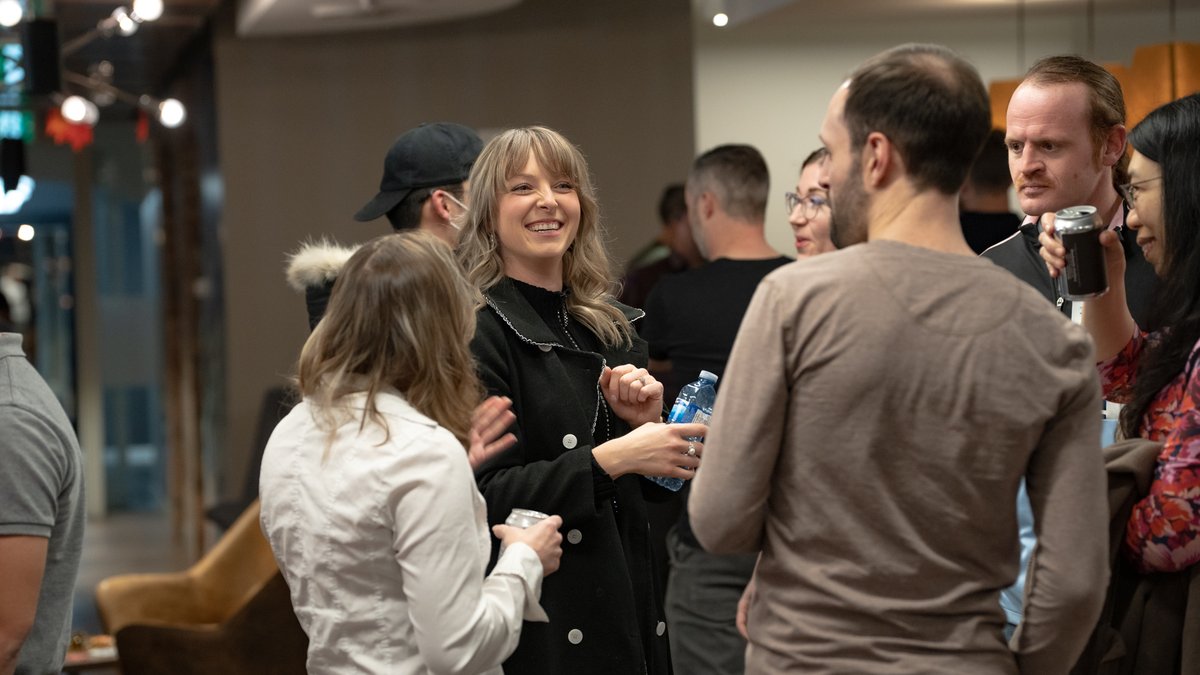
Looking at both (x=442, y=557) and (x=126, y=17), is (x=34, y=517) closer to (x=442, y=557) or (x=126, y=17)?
(x=442, y=557)

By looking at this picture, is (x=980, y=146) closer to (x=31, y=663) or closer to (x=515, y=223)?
(x=515, y=223)

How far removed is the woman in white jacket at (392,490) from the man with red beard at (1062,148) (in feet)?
3.99

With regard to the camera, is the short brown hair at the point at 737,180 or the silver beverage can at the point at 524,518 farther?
the short brown hair at the point at 737,180

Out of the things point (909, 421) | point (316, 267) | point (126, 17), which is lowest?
point (909, 421)

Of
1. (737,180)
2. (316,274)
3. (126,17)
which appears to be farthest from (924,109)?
(126,17)

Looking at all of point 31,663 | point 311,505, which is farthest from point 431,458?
point 31,663

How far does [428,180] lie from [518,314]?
2.50 feet

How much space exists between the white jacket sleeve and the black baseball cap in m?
1.36

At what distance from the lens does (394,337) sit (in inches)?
77.5

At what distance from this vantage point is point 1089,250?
2133mm

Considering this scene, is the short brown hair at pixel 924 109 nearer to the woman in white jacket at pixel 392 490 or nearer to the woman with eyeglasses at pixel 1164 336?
the woman with eyeglasses at pixel 1164 336

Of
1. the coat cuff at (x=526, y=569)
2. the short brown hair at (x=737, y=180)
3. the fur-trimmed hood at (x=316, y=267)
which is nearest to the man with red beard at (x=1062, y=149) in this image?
the coat cuff at (x=526, y=569)

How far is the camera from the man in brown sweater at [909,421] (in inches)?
66.0

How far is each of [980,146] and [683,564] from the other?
9.00ft
